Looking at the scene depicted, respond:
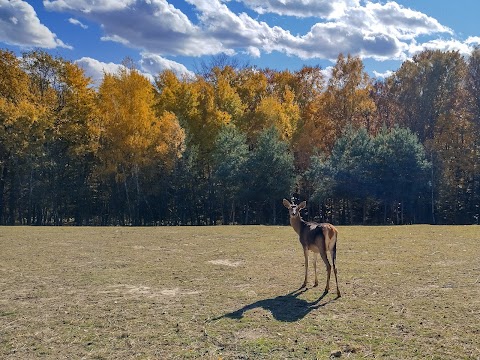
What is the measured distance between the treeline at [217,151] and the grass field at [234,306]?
17.9 metres

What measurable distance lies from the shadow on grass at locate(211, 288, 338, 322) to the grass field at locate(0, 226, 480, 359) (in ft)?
0.10

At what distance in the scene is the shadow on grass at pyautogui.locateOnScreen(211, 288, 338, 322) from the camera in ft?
23.1

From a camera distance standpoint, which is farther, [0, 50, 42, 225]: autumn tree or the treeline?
the treeline

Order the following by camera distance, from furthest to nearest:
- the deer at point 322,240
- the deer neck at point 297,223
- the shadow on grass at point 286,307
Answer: the deer neck at point 297,223, the deer at point 322,240, the shadow on grass at point 286,307

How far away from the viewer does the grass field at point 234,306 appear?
18.8 feet

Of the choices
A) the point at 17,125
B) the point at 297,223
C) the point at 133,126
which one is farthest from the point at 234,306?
the point at 17,125

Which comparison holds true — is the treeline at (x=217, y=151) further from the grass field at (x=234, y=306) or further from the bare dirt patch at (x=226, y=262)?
the bare dirt patch at (x=226, y=262)

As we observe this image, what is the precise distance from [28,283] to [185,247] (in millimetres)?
6677

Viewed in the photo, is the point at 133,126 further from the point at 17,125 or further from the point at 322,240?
the point at 322,240

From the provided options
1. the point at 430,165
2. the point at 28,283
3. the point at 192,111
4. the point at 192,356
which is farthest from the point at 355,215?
the point at 192,356

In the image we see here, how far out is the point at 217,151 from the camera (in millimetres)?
33062

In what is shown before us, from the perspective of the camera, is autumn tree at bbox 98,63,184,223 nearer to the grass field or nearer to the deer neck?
the grass field

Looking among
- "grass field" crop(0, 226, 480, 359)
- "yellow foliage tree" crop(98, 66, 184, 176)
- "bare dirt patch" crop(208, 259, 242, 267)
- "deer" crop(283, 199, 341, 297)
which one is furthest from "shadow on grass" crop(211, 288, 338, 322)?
"yellow foliage tree" crop(98, 66, 184, 176)

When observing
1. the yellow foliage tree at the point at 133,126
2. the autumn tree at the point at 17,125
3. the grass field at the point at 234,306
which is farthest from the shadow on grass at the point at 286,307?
the autumn tree at the point at 17,125
